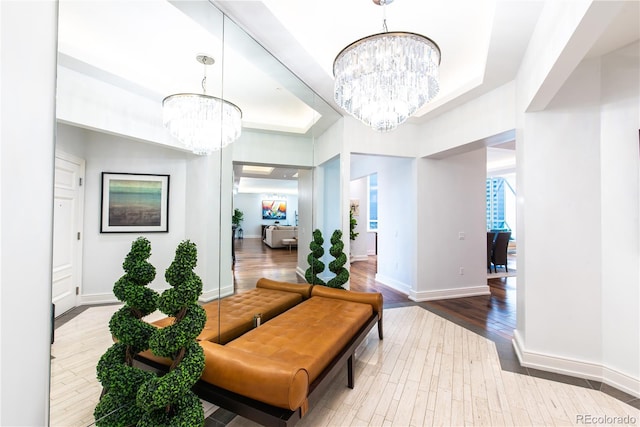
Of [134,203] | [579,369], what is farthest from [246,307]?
[579,369]

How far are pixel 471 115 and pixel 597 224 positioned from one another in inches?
78.1

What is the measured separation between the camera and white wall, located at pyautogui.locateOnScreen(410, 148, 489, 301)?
14.6 ft

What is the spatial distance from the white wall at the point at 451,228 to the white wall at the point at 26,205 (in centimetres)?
439

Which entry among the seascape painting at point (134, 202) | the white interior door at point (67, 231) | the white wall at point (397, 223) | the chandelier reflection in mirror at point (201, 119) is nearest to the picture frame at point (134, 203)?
the seascape painting at point (134, 202)

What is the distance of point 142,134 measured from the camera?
1.63 meters

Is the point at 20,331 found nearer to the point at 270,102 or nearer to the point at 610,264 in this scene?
the point at 270,102

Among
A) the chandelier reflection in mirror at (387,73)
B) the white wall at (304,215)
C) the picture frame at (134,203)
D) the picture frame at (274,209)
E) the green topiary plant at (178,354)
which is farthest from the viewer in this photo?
the white wall at (304,215)

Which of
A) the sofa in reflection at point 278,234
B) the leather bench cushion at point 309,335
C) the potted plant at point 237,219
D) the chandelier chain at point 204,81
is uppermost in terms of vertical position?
the chandelier chain at point 204,81

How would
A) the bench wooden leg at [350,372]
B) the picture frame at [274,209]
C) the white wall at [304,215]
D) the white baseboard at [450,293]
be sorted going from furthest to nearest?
1. the white baseboard at [450,293]
2. the white wall at [304,215]
3. the picture frame at [274,209]
4. the bench wooden leg at [350,372]

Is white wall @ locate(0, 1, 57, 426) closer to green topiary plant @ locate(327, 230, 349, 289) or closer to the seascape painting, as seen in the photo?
the seascape painting

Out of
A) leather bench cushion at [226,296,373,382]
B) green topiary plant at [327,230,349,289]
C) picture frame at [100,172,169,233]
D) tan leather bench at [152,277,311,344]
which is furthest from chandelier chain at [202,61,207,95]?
green topiary plant at [327,230,349,289]

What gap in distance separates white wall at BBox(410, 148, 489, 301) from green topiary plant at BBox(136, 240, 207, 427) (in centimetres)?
387

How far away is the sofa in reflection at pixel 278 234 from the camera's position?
2838 millimetres

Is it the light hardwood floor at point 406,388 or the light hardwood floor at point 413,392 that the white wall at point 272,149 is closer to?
the light hardwood floor at point 406,388
